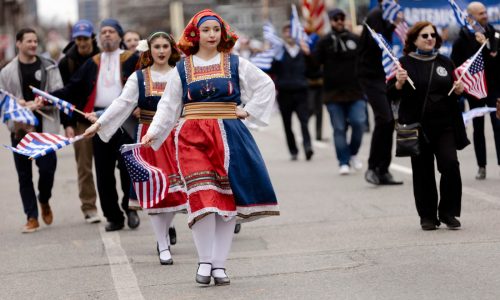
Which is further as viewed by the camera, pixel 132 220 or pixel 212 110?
pixel 132 220

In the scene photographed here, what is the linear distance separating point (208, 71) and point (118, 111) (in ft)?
4.60

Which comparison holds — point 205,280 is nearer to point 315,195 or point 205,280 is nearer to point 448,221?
point 448,221

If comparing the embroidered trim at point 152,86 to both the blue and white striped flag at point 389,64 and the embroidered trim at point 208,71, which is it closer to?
the embroidered trim at point 208,71

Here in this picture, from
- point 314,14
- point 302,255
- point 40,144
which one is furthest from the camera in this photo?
point 314,14

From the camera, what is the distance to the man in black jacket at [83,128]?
464 inches

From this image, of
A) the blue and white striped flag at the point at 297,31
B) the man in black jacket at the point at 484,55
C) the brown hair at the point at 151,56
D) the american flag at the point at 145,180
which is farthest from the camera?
the blue and white striped flag at the point at 297,31

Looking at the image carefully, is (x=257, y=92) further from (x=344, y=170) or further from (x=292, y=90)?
(x=292, y=90)

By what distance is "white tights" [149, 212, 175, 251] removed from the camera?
30.2 ft

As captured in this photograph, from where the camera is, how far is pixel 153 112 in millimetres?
9648

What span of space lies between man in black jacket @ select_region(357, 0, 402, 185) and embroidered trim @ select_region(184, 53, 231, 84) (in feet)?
18.2

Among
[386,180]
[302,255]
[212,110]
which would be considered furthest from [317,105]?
[212,110]

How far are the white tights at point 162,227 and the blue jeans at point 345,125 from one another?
19.8ft

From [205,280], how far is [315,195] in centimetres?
530

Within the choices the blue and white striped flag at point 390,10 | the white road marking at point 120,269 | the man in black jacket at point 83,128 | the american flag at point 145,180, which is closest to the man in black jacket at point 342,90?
the blue and white striped flag at point 390,10
